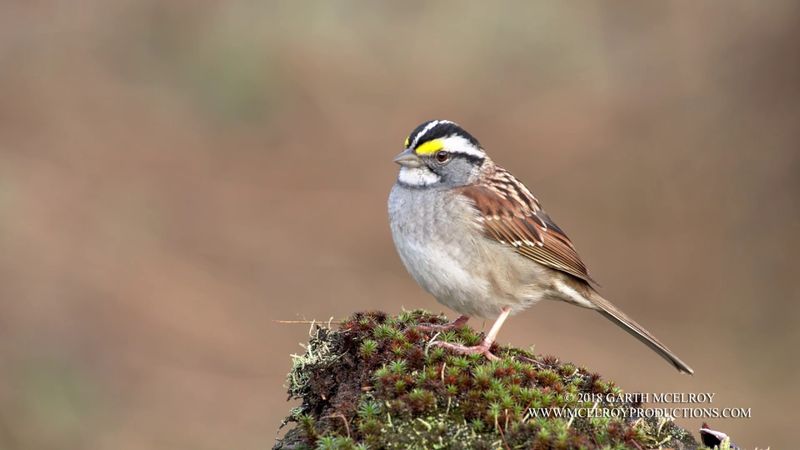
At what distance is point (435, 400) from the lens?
5508 mm

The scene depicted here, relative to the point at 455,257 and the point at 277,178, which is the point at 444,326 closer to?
the point at 455,257

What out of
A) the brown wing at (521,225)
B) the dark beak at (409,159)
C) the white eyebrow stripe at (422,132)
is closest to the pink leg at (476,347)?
the brown wing at (521,225)

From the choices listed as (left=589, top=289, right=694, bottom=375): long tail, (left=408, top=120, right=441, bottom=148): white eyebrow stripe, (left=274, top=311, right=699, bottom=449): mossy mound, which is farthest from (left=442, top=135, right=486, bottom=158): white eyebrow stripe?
(left=274, top=311, right=699, bottom=449): mossy mound

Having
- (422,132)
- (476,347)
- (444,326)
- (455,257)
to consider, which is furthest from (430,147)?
(476,347)

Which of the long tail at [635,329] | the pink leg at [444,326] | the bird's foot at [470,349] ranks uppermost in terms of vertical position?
the long tail at [635,329]

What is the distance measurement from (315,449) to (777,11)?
1647 cm

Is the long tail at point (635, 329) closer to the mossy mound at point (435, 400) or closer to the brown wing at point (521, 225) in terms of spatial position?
the brown wing at point (521, 225)

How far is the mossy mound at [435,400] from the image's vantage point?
5289 millimetres

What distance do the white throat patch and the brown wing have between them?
0.85 feet

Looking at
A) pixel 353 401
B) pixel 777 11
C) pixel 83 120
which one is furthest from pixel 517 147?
pixel 353 401

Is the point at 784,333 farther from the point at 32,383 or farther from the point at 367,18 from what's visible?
the point at 32,383

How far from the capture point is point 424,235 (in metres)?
7.57

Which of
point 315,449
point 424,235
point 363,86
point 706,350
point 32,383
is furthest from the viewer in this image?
point 363,86

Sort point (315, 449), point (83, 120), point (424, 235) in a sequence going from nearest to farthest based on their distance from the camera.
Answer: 1. point (315, 449)
2. point (424, 235)
3. point (83, 120)
